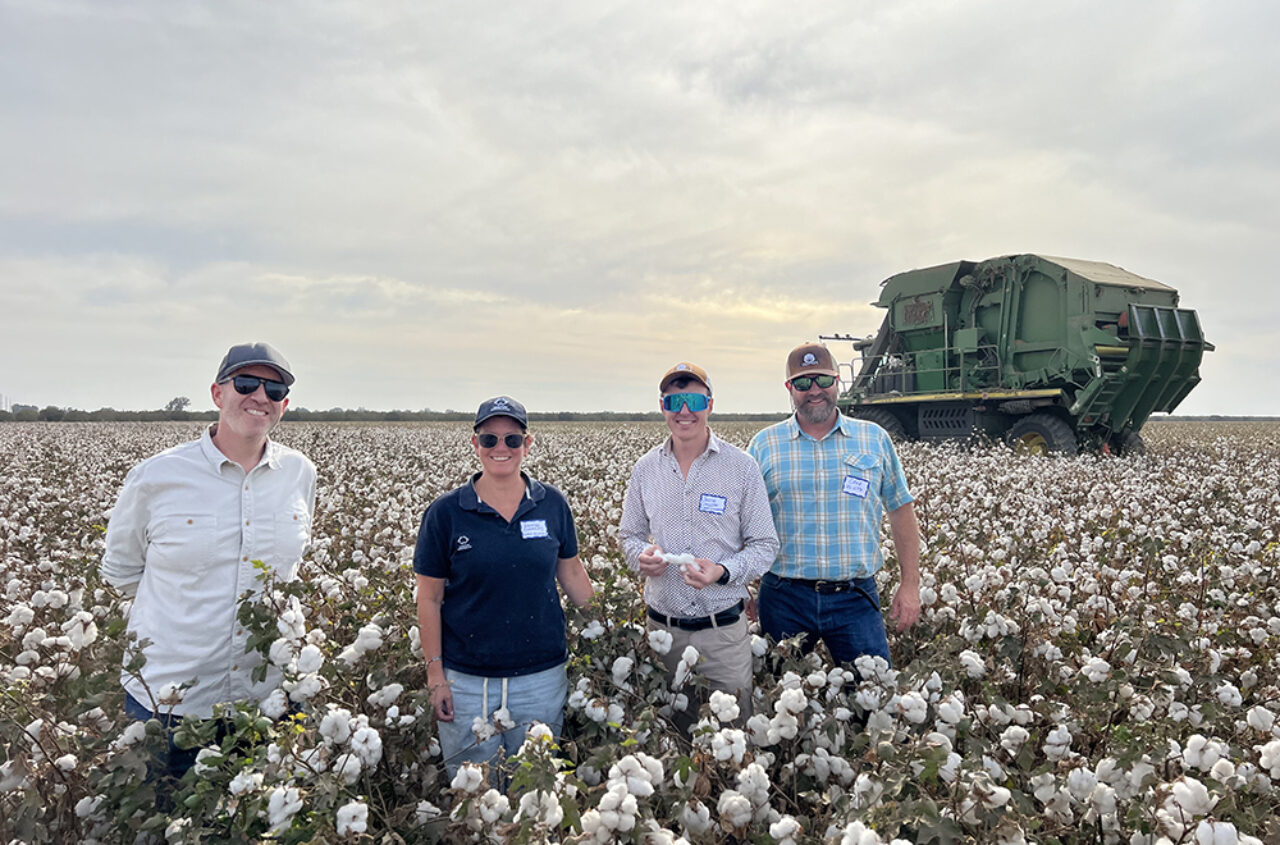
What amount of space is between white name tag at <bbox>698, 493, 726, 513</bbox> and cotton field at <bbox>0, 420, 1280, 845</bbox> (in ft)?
2.20

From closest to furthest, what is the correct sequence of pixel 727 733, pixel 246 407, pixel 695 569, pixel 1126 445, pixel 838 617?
1. pixel 727 733
2. pixel 246 407
3. pixel 695 569
4. pixel 838 617
5. pixel 1126 445

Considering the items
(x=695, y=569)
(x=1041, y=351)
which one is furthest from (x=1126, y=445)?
(x=695, y=569)

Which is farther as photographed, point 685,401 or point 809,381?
point 809,381

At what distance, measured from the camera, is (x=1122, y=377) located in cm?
1520

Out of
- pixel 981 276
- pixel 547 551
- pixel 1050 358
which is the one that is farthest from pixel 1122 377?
pixel 547 551

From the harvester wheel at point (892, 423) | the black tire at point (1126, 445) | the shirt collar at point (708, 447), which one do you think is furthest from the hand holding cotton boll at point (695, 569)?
the harvester wheel at point (892, 423)

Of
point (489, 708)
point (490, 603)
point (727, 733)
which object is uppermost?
point (490, 603)

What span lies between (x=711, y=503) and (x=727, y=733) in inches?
54.9

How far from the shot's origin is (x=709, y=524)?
378cm

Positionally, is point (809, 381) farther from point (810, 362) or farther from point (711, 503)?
point (711, 503)

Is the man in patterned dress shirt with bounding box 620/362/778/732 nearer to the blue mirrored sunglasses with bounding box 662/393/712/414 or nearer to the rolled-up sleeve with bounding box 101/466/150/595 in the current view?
the blue mirrored sunglasses with bounding box 662/393/712/414

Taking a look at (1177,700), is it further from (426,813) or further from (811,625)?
(426,813)

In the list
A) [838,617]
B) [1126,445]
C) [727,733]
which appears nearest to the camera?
[727,733]

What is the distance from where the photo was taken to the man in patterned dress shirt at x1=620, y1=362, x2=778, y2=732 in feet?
12.3
